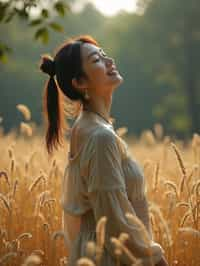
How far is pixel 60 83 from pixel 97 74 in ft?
0.69

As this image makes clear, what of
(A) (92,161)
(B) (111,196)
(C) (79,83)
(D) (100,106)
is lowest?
(B) (111,196)

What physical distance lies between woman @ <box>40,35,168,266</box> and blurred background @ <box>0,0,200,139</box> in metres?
24.9

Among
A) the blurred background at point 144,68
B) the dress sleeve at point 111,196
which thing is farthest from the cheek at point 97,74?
the blurred background at point 144,68

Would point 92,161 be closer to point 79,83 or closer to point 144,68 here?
point 79,83

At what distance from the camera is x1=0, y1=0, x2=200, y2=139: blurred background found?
29.3m

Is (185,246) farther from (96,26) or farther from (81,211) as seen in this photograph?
(96,26)

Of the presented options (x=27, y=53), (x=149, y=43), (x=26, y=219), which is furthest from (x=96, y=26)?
(x=26, y=219)

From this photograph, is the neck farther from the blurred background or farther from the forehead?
the blurred background

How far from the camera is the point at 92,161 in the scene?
274cm

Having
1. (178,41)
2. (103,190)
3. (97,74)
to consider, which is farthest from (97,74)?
(178,41)

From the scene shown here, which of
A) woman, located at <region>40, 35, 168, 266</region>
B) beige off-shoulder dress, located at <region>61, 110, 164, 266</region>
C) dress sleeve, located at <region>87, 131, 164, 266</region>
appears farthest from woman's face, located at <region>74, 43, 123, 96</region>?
dress sleeve, located at <region>87, 131, 164, 266</region>

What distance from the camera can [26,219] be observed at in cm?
399

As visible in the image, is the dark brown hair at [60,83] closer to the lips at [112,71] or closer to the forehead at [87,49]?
the forehead at [87,49]

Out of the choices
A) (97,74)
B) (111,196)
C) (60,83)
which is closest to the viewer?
(111,196)
